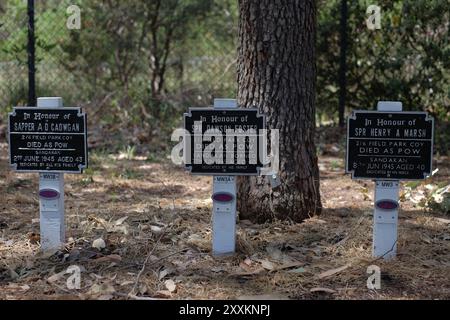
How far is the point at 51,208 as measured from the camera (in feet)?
14.4

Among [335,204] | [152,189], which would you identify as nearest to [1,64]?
[152,189]

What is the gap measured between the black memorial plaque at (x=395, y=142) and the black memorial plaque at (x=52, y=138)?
1671mm

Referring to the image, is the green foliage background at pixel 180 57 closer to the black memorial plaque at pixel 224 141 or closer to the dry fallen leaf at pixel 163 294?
the black memorial plaque at pixel 224 141

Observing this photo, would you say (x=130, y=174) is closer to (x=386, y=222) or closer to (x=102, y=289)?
(x=102, y=289)

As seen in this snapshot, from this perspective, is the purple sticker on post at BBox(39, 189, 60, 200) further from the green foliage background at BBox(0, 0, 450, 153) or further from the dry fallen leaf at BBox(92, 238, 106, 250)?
the green foliage background at BBox(0, 0, 450, 153)

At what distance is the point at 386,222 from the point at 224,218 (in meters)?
0.98

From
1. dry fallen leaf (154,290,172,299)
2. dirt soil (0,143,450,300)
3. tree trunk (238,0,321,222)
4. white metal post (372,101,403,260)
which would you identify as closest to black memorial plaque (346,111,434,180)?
white metal post (372,101,403,260)

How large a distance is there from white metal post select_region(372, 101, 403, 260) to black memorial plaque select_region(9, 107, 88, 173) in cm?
182

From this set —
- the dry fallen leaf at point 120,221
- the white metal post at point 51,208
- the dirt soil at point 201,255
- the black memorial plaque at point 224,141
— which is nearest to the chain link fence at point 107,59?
the dirt soil at point 201,255

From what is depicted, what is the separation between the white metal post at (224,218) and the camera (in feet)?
14.2

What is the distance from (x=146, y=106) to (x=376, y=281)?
18.9 feet

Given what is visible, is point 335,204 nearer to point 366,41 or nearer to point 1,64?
point 366,41

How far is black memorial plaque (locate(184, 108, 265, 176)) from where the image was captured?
170 inches

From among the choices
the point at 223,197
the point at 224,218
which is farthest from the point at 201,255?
the point at 223,197
